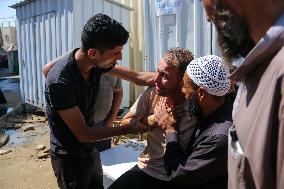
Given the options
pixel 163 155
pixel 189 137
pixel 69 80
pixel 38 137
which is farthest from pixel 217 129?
pixel 38 137

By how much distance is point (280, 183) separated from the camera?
81 cm

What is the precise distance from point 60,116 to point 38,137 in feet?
14.7

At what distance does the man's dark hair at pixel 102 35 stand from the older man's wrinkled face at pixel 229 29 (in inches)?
55.7

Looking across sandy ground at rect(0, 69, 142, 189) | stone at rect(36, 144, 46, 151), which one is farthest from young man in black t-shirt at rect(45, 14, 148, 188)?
stone at rect(36, 144, 46, 151)

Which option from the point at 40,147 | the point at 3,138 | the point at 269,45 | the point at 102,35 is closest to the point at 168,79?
the point at 102,35

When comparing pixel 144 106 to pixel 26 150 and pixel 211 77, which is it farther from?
pixel 26 150

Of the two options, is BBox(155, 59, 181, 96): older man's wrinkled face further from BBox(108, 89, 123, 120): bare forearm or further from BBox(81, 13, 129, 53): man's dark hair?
BBox(108, 89, 123, 120): bare forearm

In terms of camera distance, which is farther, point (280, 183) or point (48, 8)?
point (48, 8)

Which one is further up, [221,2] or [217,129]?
[221,2]

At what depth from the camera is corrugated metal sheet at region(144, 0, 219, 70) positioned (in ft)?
14.6

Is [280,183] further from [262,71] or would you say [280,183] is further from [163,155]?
[163,155]

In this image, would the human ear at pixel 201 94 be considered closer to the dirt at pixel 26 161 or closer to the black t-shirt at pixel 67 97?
the black t-shirt at pixel 67 97

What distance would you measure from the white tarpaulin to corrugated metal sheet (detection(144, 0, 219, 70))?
5 cm

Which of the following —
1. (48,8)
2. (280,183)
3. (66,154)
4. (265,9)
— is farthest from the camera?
(48,8)
